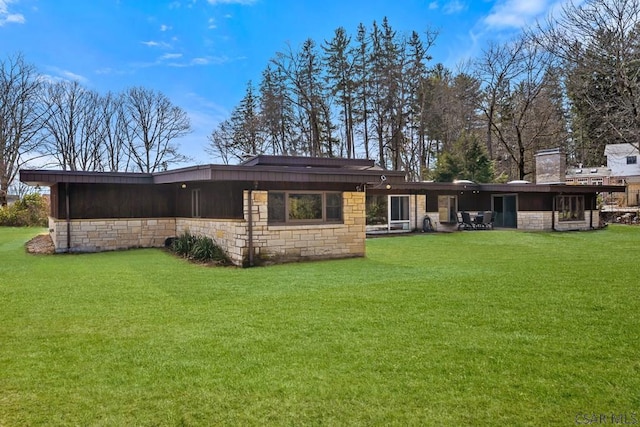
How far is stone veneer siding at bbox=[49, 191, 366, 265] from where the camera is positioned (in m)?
9.43

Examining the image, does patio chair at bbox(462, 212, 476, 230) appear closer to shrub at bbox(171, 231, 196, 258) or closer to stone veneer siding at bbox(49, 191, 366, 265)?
stone veneer siding at bbox(49, 191, 366, 265)

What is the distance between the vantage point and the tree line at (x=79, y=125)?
26.7m

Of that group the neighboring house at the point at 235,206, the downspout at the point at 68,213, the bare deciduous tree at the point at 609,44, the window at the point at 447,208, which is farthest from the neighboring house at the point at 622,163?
the downspout at the point at 68,213

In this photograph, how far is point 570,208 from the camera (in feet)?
63.6

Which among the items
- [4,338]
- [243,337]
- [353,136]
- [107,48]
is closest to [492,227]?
[353,136]

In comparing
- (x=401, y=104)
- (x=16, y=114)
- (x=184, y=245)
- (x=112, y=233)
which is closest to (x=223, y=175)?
(x=184, y=245)

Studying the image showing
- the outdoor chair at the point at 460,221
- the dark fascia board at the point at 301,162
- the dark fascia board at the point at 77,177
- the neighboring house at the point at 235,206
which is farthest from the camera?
the outdoor chair at the point at 460,221

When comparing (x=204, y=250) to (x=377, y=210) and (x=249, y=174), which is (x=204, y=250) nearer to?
(x=249, y=174)

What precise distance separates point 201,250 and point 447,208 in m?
12.3

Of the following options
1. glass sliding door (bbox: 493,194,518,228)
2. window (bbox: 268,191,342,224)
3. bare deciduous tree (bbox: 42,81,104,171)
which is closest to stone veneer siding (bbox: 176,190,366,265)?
window (bbox: 268,191,342,224)

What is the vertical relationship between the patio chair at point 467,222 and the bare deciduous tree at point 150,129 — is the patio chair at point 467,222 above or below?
below

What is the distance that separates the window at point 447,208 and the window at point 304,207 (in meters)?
9.60

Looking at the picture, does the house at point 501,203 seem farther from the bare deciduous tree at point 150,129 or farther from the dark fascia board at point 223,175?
the bare deciduous tree at point 150,129

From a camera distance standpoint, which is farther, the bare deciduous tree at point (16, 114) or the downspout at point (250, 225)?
the bare deciduous tree at point (16, 114)
